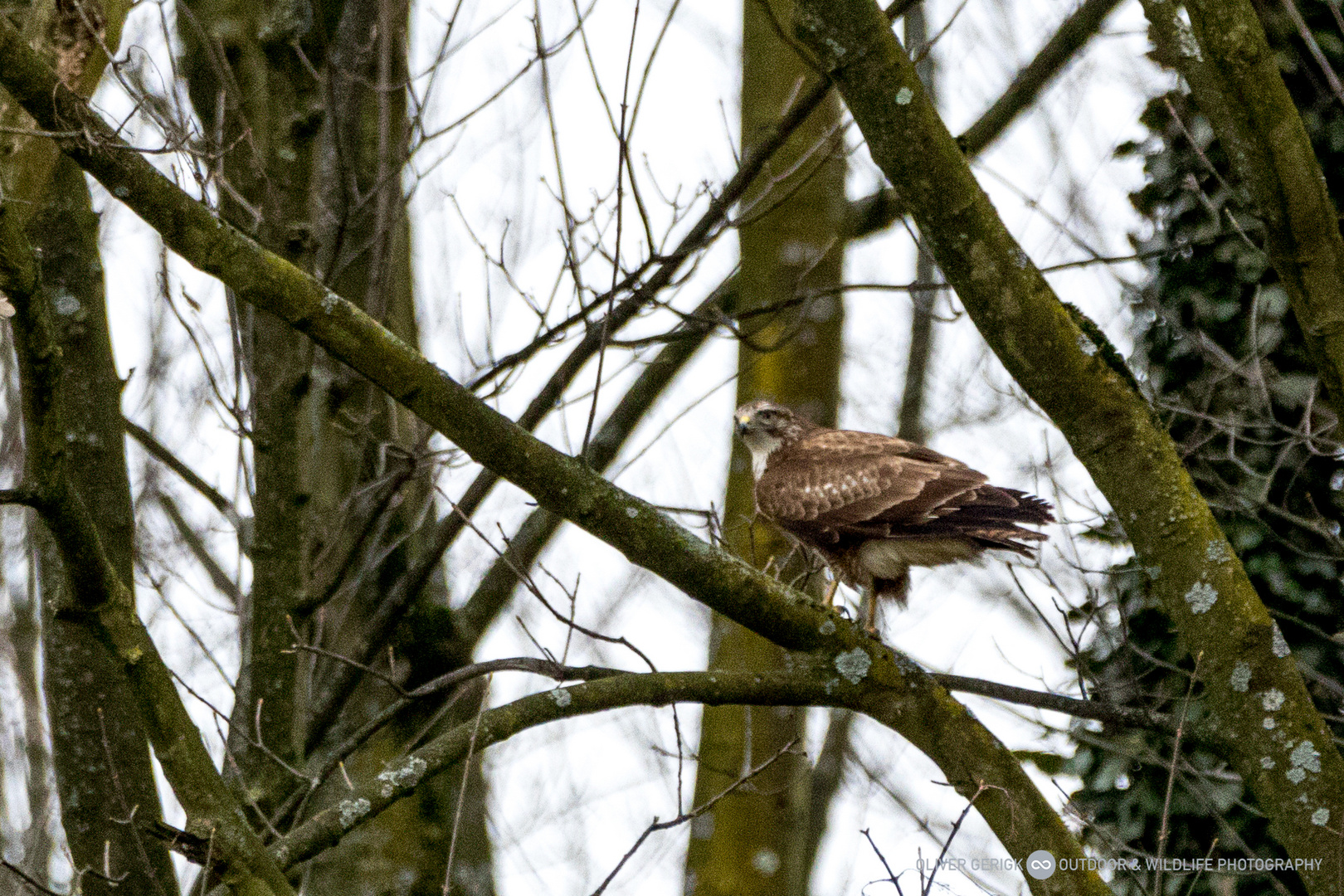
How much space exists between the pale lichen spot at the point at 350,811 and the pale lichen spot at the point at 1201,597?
2357 mm

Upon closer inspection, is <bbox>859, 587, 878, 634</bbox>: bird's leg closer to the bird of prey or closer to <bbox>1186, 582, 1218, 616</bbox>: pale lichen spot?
the bird of prey

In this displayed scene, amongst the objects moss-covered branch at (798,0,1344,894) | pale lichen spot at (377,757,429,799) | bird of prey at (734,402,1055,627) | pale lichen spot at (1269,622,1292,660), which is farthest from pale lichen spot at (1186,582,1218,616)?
pale lichen spot at (377,757,429,799)

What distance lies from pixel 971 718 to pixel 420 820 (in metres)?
3.02

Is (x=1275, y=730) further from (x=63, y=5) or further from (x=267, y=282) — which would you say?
(x=63, y=5)

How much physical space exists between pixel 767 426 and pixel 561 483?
2.97m

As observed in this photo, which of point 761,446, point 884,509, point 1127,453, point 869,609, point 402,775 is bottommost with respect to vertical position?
point 402,775

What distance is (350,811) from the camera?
3.20 meters

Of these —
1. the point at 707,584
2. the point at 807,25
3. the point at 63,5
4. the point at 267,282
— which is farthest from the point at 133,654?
the point at 807,25

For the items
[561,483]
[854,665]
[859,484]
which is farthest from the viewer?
[859,484]

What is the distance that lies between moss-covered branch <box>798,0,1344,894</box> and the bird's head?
2.46 meters

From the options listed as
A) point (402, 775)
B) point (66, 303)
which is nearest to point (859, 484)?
point (402, 775)

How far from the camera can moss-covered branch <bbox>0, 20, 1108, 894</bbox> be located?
3.24m

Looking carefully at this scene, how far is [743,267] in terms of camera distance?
268 inches

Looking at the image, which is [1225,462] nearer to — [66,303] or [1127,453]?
[1127,453]
